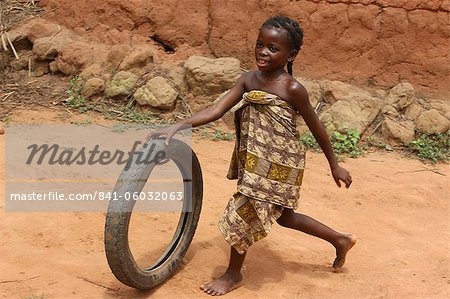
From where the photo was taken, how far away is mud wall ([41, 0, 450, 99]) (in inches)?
236

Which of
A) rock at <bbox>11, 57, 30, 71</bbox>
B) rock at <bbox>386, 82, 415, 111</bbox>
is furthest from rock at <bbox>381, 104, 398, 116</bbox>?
rock at <bbox>11, 57, 30, 71</bbox>

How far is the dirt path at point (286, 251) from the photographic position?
3.23 meters

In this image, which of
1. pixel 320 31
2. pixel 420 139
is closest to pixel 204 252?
pixel 420 139

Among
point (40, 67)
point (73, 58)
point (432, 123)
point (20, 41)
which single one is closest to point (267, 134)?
point (432, 123)

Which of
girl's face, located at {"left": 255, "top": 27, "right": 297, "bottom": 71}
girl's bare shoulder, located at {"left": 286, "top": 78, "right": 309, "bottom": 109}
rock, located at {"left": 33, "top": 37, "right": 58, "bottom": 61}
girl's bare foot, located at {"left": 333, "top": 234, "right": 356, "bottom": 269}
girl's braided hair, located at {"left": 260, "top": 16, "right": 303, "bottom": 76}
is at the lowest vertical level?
girl's bare foot, located at {"left": 333, "top": 234, "right": 356, "bottom": 269}

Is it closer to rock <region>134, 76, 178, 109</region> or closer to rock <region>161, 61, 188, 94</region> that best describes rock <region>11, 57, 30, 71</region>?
rock <region>134, 76, 178, 109</region>

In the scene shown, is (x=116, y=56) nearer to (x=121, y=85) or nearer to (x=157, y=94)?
(x=121, y=85)

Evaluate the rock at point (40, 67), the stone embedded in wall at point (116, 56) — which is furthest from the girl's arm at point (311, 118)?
the rock at point (40, 67)

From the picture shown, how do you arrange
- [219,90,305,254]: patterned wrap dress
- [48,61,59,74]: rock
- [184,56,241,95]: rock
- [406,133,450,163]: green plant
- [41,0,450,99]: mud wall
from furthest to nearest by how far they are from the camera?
[48,61,59,74]: rock, [184,56,241,95]: rock, [41,0,450,99]: mud wall, [406,133,450,163]: green plant, [219,90,305,254]: patterned wrap dress

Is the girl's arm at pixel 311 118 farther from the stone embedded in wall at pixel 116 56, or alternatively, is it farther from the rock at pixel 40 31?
the rock at pixel 40 31

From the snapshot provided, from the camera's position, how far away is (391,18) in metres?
6.01

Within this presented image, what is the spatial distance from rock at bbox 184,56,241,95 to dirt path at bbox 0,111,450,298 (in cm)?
154

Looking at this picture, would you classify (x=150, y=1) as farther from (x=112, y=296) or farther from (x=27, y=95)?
(x=112, y=296)

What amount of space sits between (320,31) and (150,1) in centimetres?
199
